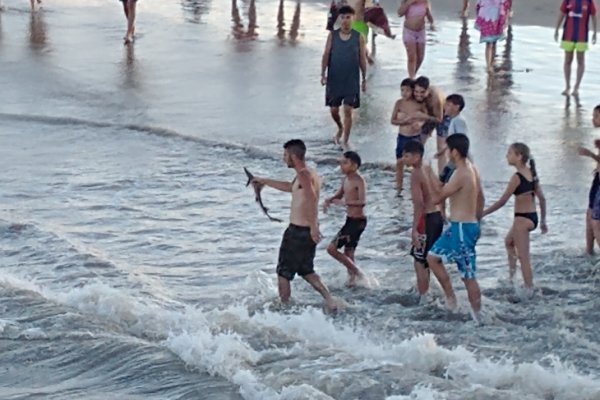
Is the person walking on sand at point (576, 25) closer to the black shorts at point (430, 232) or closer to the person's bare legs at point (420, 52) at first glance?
the person's bare legs at point (420, 52)

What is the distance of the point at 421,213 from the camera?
1027cm

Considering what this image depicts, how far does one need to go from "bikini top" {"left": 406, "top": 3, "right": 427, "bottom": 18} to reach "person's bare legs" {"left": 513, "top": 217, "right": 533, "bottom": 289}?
742 centimetres

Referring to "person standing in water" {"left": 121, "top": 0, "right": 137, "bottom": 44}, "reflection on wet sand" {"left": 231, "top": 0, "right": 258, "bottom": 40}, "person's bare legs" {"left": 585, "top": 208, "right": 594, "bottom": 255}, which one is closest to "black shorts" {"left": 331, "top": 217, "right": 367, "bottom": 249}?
"person's bare legs" {"left": 585, "top": 208, "right": 594, "bottom": 255}

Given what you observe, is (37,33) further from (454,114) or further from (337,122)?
(454,114)

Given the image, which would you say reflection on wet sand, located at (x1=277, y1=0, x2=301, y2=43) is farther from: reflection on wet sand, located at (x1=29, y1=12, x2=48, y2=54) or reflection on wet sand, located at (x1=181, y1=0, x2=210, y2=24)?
reflection on wet sand, located at (x1=29, y1=12, x2=48, y2=54)

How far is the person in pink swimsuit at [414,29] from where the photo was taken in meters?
17.6

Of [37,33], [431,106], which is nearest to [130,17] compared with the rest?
[37,33]

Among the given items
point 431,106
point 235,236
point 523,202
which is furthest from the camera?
point 431,106

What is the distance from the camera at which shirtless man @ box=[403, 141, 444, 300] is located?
10211 mm

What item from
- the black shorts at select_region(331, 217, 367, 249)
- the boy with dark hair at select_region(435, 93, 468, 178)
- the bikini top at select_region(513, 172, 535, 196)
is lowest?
the black shorts at select_region(331, 217, 367, 249)

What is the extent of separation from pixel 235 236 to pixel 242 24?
1247 centimetres

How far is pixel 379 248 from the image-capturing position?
12.1m

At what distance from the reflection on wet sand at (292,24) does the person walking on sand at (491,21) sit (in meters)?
4.46

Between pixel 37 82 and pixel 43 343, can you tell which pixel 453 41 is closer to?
pixel 37 82
